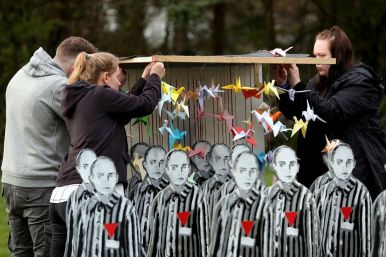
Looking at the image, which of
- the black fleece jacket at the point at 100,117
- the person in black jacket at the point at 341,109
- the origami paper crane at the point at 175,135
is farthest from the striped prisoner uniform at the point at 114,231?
the person in black jacket at the point at 341,109

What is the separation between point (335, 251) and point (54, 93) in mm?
1873

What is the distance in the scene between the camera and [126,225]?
15.1ft

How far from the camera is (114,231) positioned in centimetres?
458

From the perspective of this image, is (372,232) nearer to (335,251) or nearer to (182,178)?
(335,251)

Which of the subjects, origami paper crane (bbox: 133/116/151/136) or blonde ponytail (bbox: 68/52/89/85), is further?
origami paper crane (bbox: 133/116/151/136)

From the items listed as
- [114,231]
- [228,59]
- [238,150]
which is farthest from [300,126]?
[114,231]

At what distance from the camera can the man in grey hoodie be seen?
5.32 m

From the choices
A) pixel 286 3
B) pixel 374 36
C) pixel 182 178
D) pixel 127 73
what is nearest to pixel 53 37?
pixel 374 36

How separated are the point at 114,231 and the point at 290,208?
0.94 meters

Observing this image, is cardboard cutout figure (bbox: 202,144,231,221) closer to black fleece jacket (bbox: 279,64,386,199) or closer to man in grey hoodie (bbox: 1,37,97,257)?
black fleece jacket (bbox: 279,64,386,199)

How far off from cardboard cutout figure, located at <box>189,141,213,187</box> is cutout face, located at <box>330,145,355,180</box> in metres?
0.85

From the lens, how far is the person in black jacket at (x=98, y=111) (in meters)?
4.74

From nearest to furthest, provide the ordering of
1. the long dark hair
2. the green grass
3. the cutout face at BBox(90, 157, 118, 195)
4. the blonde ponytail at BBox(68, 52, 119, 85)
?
the cutout face at BBox(90, 157, 118, 195)
the blonde ponytail at BBox(68, 52, 119, 85)
the long dark hair
the green grass

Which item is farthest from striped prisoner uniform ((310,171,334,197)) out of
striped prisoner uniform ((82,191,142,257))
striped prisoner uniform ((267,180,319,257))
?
striped prisoner uniform ((82,191,142,257))
